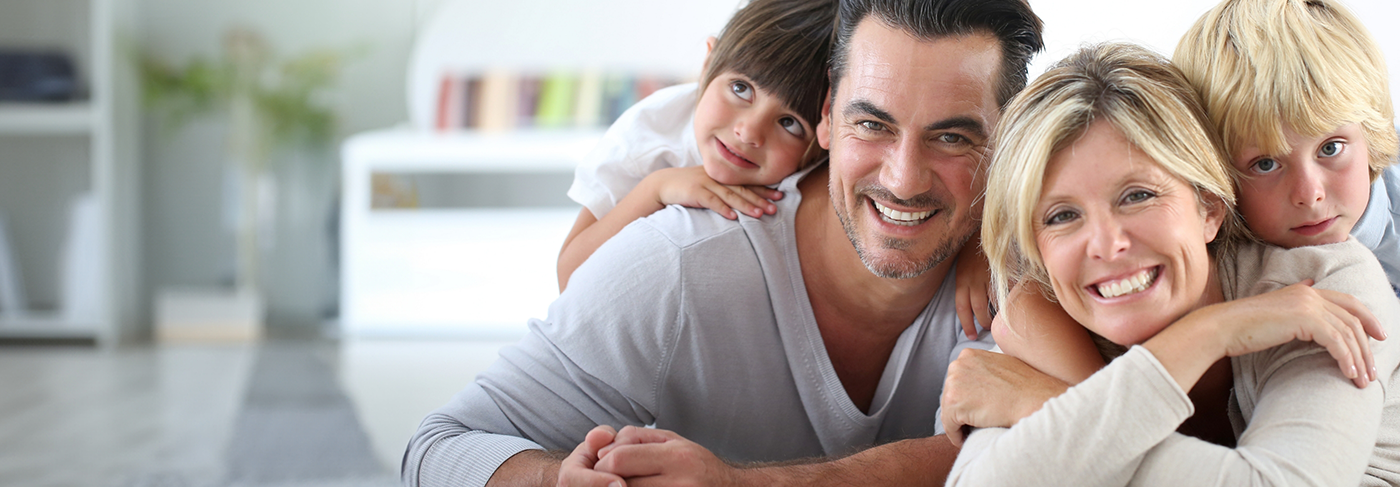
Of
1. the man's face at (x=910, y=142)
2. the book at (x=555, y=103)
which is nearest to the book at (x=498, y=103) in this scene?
the book at (x=555, y=103)

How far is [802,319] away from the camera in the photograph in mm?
1412

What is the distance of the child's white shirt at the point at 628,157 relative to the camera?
169 cm

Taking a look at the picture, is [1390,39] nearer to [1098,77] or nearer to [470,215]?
[1098,77]

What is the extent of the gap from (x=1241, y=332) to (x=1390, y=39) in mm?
1330

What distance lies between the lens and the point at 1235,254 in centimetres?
106

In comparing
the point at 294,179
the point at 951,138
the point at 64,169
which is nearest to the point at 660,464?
the point at 951,138

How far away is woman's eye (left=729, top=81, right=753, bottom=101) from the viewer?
5.06 feet

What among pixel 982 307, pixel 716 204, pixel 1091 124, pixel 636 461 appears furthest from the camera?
pixel 716 204

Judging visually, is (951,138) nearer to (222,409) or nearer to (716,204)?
(716,204)

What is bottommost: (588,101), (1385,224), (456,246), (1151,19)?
(456,246)

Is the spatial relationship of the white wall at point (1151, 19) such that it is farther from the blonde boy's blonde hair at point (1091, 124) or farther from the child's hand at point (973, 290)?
the blonde boy's blonde hair at point (1091, 124)

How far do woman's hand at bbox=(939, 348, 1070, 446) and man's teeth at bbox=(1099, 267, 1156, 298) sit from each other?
4.3 inches

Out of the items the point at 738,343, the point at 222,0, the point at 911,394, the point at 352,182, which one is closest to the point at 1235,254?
the point at 911,394

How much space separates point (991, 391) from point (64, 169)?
14.5ft
